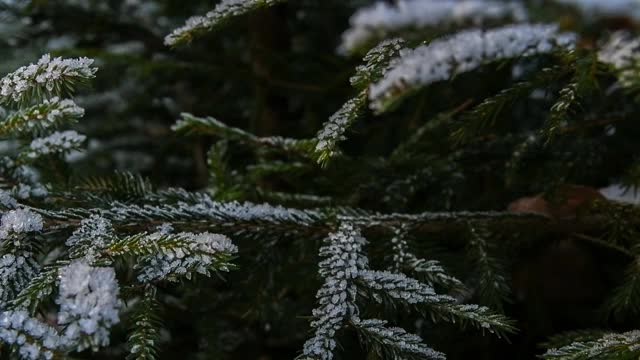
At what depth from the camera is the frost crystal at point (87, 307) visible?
0.79m

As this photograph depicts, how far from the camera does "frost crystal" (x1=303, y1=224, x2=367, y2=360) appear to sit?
934mm

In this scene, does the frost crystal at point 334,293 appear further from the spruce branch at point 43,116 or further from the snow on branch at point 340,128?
the spruce branch at point 43,116

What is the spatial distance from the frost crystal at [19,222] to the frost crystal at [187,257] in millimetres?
174

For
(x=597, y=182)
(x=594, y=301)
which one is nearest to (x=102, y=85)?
(x=597, y=182)

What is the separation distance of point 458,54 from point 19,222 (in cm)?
68

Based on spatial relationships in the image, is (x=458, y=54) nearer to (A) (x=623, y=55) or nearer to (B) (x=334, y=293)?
(A) (x=623, y=55)

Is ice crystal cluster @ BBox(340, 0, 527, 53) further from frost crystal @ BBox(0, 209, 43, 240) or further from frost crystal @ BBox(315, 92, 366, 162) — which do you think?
frost crystal @ BBox(0, 209, 43, 240)

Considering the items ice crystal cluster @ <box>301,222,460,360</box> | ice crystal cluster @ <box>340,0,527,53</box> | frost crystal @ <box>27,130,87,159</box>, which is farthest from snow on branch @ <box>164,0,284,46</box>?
ice crystal cluster @ <box>301,222,460,360</box>

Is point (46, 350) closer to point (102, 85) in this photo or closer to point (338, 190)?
point (338, 190)

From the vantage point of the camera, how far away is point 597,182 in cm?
174

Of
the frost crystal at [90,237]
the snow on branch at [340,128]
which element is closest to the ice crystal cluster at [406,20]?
the snow on branch at [340,128]

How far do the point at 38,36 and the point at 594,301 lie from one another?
208cm

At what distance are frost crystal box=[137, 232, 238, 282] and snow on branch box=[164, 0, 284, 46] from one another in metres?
0.33

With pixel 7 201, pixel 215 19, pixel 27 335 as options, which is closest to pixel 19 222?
pixel 7 201
